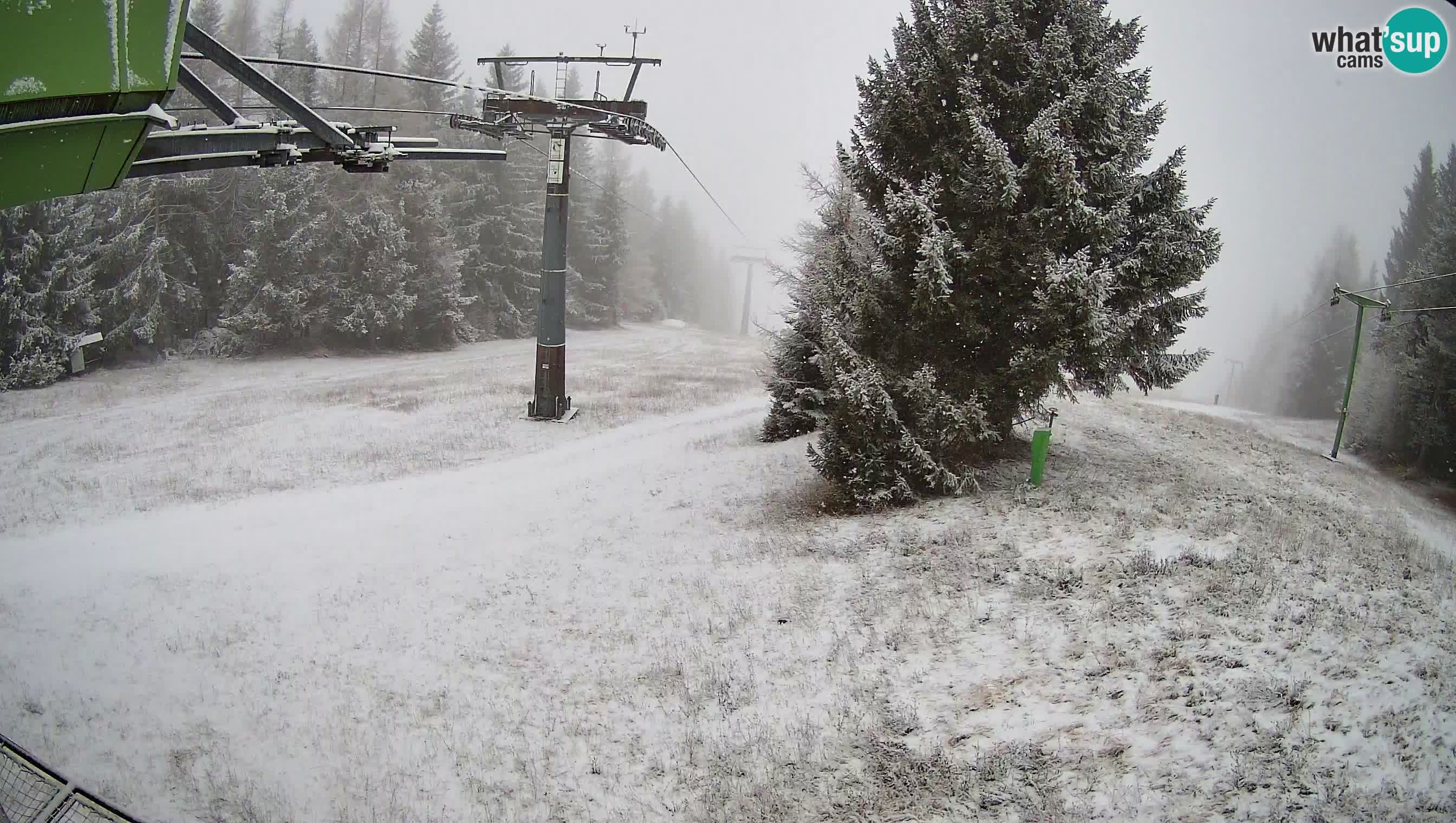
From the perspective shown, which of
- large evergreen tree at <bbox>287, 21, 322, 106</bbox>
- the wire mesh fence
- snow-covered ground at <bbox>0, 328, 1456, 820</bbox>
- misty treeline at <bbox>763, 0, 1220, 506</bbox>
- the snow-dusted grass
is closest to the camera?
the wire mesh fence

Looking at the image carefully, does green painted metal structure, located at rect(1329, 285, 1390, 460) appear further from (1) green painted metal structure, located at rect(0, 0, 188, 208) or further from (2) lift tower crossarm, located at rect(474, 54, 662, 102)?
(1) green painted metal structure, located at rect(0, 0, 188, 208)

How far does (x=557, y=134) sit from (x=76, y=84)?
17.4 metres

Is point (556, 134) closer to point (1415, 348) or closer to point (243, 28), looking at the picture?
point (243, 28)

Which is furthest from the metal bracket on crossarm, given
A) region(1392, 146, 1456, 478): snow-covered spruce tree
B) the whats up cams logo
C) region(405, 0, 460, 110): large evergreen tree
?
region(405, 0, 460, 110): large evergreen tree

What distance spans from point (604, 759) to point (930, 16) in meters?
12.2

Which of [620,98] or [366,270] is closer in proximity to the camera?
[620,98]

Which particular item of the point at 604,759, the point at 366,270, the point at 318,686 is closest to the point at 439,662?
the point at 318,686

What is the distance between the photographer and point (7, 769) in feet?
18.2

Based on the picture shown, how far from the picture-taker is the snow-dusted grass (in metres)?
14.1

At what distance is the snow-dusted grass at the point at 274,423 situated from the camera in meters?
14.1

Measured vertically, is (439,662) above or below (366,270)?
below

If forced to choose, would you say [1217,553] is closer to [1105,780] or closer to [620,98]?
[1105,780]

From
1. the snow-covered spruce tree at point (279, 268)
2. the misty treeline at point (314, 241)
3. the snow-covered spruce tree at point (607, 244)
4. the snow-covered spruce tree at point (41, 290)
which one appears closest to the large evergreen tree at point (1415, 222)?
the misty treeline at point (314, 241)

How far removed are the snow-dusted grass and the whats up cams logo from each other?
53.5 ft
